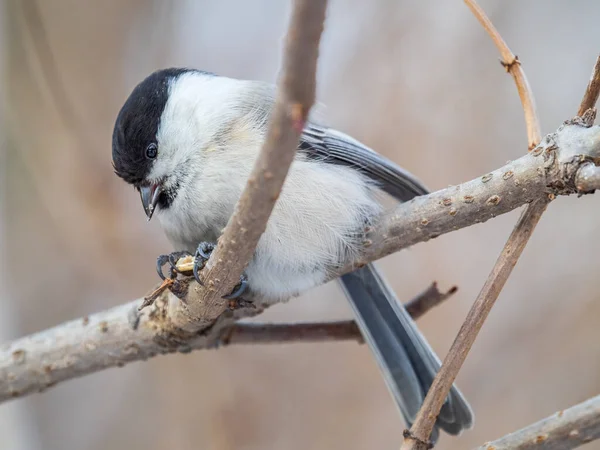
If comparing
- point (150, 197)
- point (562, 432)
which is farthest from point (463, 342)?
point (150, 197)

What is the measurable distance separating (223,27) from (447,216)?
1.75 meters

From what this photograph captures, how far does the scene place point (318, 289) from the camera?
217 cm

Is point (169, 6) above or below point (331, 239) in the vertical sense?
above

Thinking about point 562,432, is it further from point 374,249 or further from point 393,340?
point 393,340

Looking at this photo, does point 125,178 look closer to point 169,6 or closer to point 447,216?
point 447,216

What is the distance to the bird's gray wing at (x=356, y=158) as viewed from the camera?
1402mm

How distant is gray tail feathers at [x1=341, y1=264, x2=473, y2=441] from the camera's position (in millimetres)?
1404

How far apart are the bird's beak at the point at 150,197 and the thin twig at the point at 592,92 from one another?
0.89m

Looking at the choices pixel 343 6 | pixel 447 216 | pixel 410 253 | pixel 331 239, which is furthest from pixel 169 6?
pixel 447 216

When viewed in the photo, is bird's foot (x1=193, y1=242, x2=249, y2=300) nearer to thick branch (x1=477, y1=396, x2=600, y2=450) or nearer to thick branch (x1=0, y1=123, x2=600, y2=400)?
thick branch (x1=0, y1=123, x2=600, y2=400)

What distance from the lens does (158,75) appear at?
147cm

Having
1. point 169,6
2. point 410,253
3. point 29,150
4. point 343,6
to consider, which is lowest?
point 410,253

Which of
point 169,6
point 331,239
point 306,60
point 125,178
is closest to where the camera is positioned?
point 306,60

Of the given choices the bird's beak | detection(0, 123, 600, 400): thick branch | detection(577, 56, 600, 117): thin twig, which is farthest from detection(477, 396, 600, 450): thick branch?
the bird's beak
